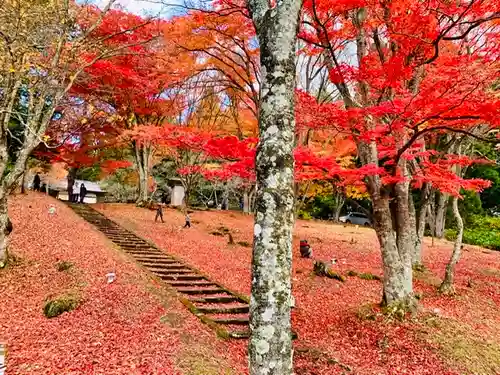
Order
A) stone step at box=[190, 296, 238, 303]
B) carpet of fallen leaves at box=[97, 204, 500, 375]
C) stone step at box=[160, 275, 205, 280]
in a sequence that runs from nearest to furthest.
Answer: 1. carpet of fallen leaves at box=[97, 204, 500, 375]
2. stone step at box=[190, 296, 238, 303]
3. stone step at box=[160, 275, 205, 280]

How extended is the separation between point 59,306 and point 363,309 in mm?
6880

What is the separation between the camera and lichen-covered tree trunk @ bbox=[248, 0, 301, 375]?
131 inches

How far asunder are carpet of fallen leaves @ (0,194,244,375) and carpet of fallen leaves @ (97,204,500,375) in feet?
3.74

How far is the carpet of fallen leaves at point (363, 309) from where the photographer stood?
686 centimetres

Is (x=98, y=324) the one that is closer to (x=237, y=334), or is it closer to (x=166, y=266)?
(x=237, y=334)

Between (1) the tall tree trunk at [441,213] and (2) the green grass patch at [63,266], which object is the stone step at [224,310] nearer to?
(2) the green grass patch at [63,266]

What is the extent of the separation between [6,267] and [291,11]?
10.1 m

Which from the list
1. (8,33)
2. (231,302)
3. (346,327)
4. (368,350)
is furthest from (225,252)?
(8,33)

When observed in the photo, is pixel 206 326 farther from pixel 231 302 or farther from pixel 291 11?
pixel 291 11

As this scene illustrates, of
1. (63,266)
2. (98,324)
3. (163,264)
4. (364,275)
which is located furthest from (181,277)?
(364,275)

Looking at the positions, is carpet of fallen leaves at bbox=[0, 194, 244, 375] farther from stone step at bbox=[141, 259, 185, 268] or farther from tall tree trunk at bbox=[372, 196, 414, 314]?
tall tree trunk at bbox=[372, 196, 414, 314]

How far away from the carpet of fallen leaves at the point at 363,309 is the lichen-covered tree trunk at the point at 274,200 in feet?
11.0

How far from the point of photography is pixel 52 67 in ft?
28.8

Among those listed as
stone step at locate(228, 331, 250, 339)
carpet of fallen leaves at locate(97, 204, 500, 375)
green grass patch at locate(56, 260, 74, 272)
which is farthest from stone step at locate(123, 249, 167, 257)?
stone step at locate(228, 331, 250, 339)
